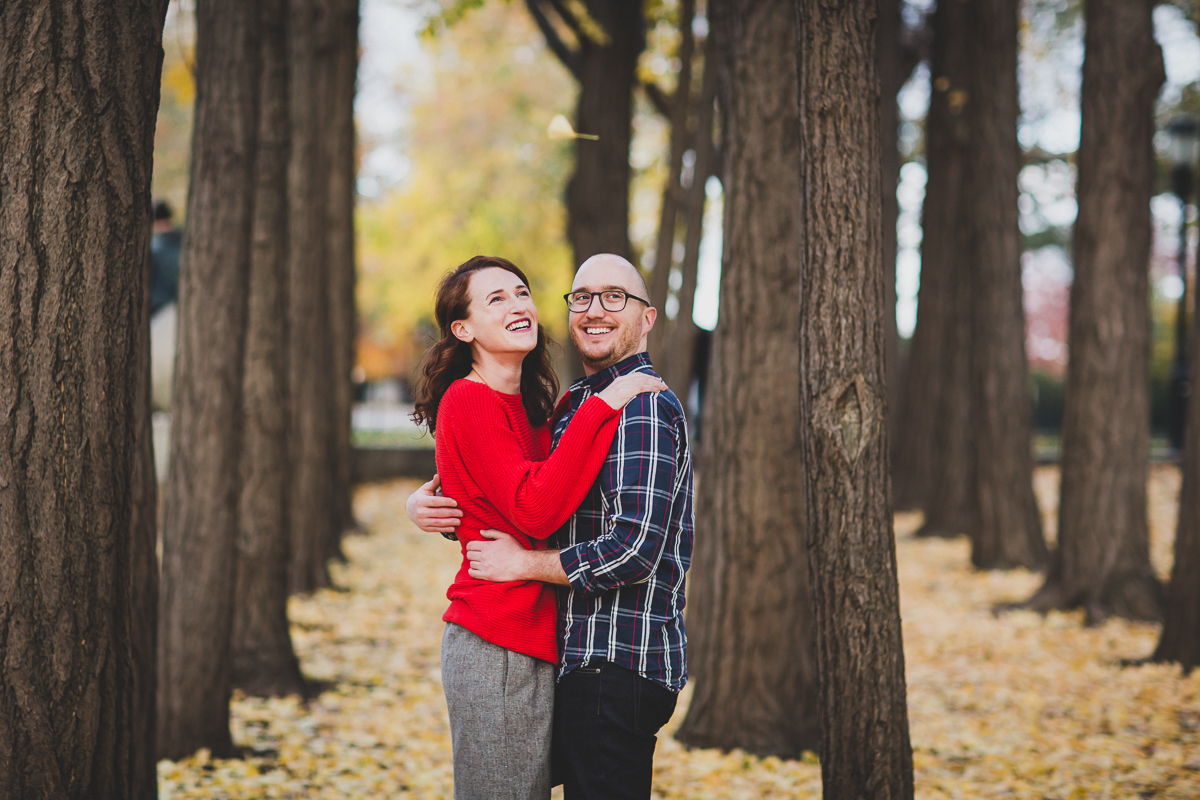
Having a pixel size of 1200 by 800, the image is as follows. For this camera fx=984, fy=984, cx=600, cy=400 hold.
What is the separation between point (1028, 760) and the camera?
5031 mm

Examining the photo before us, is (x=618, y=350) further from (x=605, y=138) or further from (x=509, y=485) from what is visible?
(x=605, y=138)

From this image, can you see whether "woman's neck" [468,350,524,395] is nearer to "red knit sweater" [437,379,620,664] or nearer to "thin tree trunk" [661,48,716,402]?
"red knit sweater" [437,379,620,664]

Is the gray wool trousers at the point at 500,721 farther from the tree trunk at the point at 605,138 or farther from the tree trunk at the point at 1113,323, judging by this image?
the tree trunk at the point at 605,138

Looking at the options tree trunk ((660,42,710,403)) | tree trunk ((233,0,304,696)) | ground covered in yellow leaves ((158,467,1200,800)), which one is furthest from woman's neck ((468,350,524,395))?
tree trunk ((660,42,710,403))

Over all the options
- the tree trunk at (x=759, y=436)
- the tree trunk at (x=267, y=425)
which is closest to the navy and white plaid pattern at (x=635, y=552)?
the tree trunk at (x=759, y=436)

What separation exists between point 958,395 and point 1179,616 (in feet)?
18.5

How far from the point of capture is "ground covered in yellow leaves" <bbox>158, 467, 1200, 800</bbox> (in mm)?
4688

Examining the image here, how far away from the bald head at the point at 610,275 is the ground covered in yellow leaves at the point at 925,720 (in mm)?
2814

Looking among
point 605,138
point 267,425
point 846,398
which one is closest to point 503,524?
point 846,398

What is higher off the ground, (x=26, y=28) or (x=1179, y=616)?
(x=26, y=28)

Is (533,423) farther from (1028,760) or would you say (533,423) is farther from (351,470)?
(351,470)

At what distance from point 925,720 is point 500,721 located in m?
Result: 3.93

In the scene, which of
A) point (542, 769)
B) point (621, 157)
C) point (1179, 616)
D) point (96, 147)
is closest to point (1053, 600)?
point (1179, 616)

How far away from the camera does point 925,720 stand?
5.72 meters
